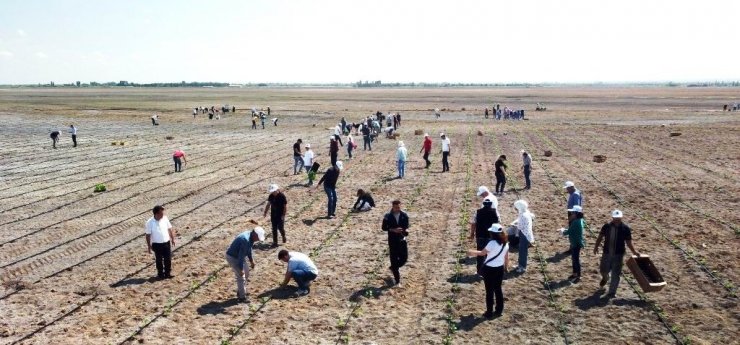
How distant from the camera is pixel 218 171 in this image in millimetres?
25672

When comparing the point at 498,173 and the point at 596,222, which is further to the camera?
the point at 498,173

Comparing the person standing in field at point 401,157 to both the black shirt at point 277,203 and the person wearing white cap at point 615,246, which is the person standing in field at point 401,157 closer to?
the black shirt at point 277,203

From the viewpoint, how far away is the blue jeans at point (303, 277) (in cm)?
1059

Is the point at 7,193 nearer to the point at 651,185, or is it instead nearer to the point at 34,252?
the point at 34,252

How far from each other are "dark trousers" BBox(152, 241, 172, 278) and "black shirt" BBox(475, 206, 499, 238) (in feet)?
19.9

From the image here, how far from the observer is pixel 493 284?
918cm

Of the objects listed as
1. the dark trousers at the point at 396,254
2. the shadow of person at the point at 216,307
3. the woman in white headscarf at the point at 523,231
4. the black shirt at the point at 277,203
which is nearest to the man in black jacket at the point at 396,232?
the dark trousers at the point at 396,254

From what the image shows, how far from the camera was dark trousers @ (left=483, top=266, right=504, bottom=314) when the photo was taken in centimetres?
908

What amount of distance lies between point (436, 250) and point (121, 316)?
264 inches

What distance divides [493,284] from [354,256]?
175 inches

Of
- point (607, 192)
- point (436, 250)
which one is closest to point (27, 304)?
point (436, 250)

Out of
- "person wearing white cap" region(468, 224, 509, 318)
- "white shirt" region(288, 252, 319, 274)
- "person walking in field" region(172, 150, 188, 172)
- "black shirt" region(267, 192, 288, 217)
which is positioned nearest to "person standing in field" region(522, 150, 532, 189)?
"black shirt" region(267, 192, 288, 217)

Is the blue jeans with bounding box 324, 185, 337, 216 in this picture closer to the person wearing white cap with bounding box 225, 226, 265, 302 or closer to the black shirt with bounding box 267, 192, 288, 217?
the black shirt with bounding box 267, 192, 288, 217

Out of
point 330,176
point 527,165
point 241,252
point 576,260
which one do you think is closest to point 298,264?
point 241,252
